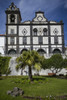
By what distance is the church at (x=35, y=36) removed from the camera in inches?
1511

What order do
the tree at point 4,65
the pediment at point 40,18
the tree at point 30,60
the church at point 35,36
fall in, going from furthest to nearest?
the pediment at point 40,18 < the church at point 35,36 < the tree at point 4,65 < the tree at point 30,60

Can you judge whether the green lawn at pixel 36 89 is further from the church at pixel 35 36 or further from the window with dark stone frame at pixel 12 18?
the window with dark stone frame at pixel 12 18

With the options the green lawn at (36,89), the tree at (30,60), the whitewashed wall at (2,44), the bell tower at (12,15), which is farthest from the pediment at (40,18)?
the green lawn at (36,89)

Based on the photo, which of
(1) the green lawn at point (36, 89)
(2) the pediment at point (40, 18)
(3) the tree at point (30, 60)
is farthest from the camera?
(2) the pediment at point (40, 18)

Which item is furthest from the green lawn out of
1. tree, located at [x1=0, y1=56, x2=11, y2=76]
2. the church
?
the church

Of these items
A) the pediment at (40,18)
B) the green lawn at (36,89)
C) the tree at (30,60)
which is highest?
the pediment at (40,18)

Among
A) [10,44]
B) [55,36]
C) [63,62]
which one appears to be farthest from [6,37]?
[63,62]

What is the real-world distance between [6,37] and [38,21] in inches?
488

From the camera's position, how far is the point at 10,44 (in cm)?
3872

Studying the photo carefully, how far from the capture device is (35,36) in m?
39.3

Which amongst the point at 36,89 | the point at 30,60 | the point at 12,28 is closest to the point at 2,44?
the point at 12,28

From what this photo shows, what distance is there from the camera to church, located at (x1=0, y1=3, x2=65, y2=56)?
38.4 metres

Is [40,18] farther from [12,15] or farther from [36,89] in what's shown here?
[36,89]

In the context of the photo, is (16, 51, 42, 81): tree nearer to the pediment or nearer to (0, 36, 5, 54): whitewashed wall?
(0, 36, 5, 54): whitewashed wall
